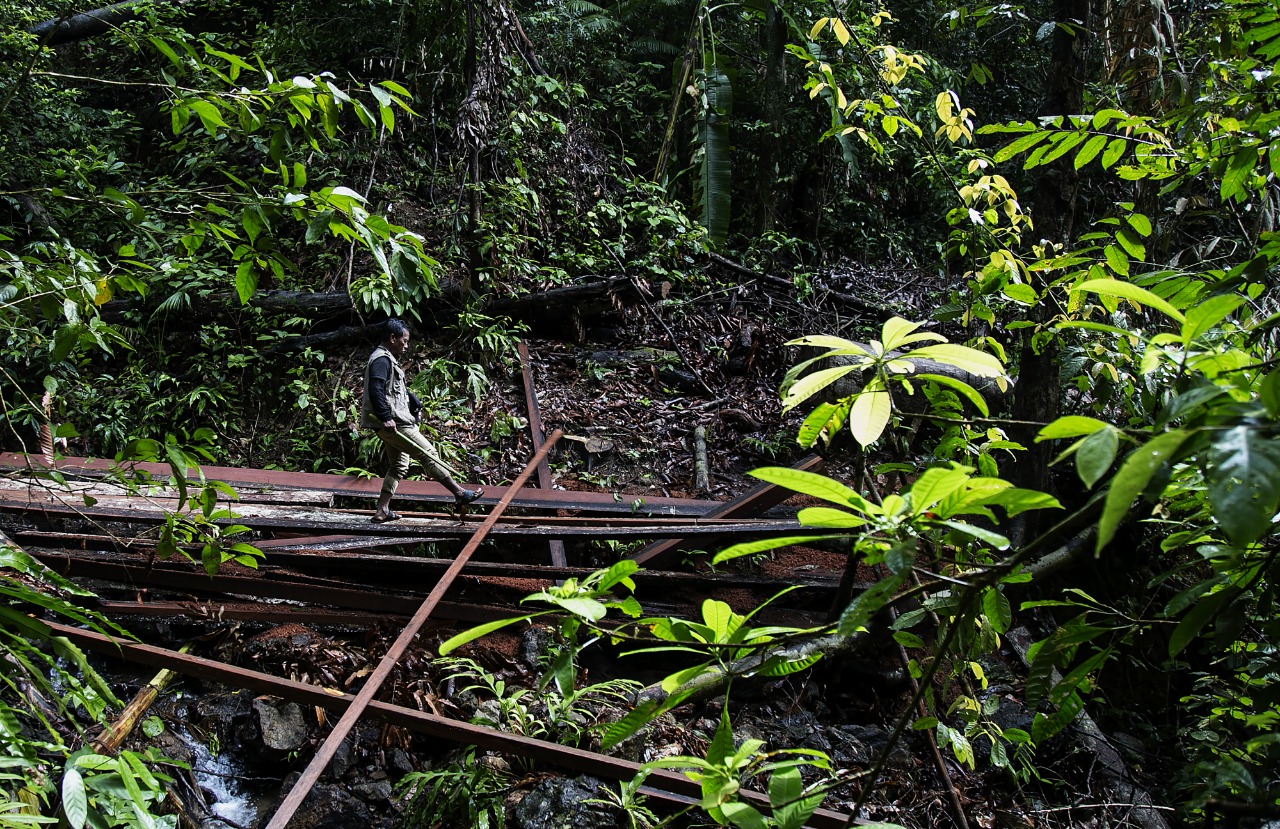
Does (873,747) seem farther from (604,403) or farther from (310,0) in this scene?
(310,0)

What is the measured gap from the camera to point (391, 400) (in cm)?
522

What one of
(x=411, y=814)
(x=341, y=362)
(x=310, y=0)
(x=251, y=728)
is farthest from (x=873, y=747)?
(x=310, y=0)

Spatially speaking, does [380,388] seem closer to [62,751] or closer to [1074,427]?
[62,751]

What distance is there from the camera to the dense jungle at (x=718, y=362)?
1.31 metres

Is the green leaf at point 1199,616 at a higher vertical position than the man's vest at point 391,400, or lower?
higher

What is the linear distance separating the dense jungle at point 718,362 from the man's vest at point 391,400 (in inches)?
36.3

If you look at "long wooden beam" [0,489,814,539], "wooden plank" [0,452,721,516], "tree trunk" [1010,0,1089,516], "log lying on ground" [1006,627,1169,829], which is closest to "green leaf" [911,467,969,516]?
Result: "tree trunk" [1010,0,1089,516]

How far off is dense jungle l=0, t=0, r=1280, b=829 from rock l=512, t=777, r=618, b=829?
0.02 m

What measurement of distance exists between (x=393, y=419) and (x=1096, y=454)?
4872 mm

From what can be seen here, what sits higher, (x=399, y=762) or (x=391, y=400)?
(x=391, y=400)

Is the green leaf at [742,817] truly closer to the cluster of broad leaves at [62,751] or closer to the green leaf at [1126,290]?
the green leaf at [1126,290]

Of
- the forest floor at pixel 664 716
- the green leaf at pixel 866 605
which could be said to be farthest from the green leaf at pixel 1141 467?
the forest floor at pixel 664 716

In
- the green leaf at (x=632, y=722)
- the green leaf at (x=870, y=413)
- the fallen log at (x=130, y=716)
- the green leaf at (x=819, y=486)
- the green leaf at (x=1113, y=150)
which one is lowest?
the fallen log at (x=130, y=716)

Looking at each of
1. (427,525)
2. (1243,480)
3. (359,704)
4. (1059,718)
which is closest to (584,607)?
(1243,480)
